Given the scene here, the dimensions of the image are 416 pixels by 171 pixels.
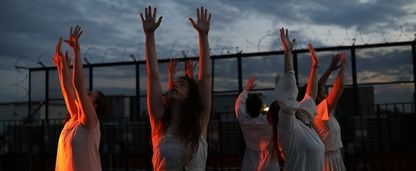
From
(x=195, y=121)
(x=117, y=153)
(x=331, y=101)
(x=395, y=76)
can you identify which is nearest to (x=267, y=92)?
(x=395, y=76)

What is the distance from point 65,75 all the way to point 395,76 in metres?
7.14

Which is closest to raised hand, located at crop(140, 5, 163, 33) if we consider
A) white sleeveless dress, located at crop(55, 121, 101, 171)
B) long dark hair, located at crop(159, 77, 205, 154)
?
long dark hair, located at crop(159, 77, 205, 154)

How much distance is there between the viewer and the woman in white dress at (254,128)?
18.3ft

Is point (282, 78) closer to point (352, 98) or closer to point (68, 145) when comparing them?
point (68, 145)

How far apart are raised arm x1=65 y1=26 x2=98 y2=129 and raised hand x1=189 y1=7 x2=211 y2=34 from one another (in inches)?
41.3

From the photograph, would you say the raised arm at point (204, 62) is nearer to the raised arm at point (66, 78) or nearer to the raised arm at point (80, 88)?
the raised arm at point (80, 88)

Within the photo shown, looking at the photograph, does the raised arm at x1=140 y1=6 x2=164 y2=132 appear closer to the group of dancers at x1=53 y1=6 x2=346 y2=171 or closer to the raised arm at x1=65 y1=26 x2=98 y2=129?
the group of dancers at x1=53 y1=6 x2=346 y2=171

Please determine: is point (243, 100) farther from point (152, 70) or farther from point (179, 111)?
point (152, 70)

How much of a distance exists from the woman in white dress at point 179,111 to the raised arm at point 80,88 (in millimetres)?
855

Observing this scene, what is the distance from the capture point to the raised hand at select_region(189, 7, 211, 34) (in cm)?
313

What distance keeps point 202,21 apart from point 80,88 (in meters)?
1.13

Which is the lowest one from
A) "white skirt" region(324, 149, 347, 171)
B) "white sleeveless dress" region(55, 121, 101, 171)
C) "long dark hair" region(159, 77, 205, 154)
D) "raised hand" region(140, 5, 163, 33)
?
"white skirt" region(324, 149, 347, 171)

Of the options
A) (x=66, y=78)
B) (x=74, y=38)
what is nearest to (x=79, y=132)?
(x=66, y=78)

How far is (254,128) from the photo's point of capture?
5605mm
